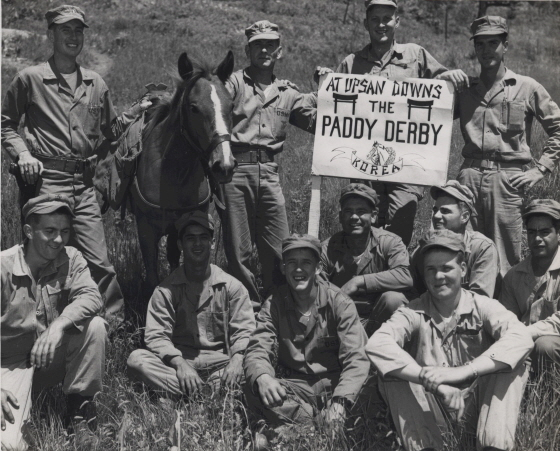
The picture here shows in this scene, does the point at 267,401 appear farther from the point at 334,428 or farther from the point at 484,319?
the point at 484,319

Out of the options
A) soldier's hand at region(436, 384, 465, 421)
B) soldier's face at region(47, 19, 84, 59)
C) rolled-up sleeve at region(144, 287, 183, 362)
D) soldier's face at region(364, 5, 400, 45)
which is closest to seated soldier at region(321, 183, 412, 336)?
rolled-up sleeve at region(144, 287, 183, 362)

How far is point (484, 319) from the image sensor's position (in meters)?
4.81

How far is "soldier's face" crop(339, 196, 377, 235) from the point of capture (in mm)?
6117

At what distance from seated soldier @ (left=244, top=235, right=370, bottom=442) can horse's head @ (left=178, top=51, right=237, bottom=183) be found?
84 centimetres

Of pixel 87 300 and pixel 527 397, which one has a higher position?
pixel 87 300

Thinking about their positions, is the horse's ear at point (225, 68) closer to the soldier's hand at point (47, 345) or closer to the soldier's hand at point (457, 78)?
the soldier's hand at point (457, 78)

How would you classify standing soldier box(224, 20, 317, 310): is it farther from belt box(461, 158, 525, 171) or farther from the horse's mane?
belt box(461, 158, 525, 171)

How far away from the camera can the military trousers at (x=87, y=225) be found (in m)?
6.30

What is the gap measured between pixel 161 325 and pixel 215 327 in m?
0.39

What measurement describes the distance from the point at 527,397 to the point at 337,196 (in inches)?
187

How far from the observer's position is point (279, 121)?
22.3 feet

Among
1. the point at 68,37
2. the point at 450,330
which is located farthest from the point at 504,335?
the point at 68,37

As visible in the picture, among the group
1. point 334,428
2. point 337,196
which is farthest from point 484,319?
point 337,196

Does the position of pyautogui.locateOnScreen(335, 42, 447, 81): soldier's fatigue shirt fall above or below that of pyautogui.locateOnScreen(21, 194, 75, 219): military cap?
above
